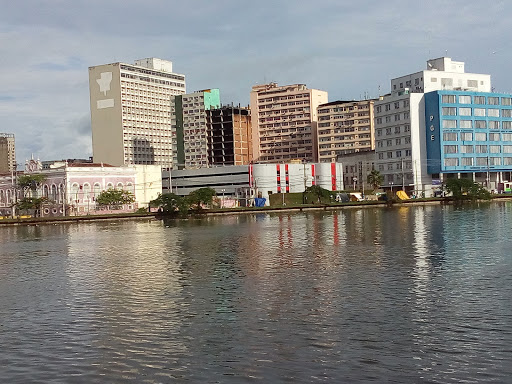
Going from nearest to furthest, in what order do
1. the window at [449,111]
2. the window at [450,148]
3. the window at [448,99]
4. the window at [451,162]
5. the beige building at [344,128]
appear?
the window at [448,99]
the window at [451,162]
the window at [450,148]
the window at [449,111]
the beige building at [344,128]

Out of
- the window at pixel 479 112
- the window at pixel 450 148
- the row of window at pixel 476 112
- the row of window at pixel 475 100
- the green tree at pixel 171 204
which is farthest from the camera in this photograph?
the window at pixel 479 112

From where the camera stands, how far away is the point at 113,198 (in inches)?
5094

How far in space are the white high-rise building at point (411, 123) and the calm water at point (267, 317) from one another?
98.3 m

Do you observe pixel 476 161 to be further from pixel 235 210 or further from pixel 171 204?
pixel 171 204

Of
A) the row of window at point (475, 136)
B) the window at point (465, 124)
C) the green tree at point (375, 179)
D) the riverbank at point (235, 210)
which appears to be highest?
the window at point (465, 124)

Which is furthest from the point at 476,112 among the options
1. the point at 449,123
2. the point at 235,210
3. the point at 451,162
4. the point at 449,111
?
the point at 235,210

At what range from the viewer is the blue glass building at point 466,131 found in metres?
138

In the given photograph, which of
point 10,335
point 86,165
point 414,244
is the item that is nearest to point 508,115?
point 86,165

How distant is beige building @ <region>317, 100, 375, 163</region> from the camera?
19175cm

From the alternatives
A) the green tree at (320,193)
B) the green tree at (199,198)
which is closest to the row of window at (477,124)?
the green tree at (320,193)

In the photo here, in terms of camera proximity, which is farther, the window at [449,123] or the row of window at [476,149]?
the row of window at [476,149]

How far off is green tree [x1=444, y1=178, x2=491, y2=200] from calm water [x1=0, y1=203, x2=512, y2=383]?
8213 cm

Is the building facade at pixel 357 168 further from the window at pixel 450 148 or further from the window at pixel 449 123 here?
the window at pixel 449 123

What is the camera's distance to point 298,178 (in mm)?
158500
